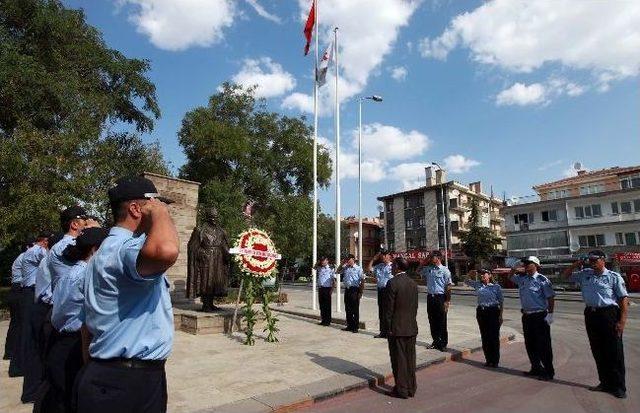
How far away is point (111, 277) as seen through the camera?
2.40m

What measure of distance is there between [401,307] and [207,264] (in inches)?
213

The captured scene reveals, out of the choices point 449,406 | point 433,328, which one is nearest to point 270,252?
point 433,328

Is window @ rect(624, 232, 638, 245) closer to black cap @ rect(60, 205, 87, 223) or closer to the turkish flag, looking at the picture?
the turkish flag

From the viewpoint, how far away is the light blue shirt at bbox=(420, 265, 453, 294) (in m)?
9.73

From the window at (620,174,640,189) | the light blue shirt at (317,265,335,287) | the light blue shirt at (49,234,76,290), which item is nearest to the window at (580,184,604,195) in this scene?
the window at (620,174,640,189)

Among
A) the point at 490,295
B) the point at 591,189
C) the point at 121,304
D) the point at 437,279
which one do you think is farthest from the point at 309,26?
the point at 591,189

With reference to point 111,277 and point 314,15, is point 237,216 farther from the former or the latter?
point 111,277

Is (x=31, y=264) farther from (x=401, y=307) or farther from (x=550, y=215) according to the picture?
(x=550, y=215)

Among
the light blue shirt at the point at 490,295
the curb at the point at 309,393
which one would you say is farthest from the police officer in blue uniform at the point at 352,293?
the light blue shirt at the point at 490,295

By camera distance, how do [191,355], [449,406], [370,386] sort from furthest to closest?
[191,355], [370,386], [449,406]

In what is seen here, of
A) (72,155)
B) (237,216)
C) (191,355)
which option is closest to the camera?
(191,355)

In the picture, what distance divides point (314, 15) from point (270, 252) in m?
9.84

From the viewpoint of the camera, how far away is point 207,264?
34.4 feet

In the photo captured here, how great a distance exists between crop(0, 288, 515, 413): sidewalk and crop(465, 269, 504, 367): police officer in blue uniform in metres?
0.88
